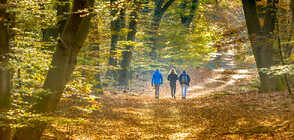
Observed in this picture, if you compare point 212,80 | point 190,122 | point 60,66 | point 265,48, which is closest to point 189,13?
point 212,80

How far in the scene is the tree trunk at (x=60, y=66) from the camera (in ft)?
17.3

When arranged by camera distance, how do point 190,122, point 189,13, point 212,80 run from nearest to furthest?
point 190,122 < point 189,13 < point 212,80

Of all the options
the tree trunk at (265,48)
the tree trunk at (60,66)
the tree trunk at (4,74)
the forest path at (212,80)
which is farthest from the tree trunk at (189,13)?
the tree trunk at (4,74)

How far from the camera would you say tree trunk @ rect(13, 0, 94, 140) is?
5.26 meters

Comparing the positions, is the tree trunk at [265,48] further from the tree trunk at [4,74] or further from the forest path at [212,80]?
the forest path at [212,80]

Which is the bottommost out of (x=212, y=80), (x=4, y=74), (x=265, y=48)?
(x=212, y=80)

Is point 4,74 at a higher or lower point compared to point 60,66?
lower

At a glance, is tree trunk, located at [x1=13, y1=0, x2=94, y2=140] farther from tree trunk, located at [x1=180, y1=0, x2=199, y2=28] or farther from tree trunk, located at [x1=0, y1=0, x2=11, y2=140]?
tree trunk, located at [x1=180, y1=0, x2=199, y2=28]

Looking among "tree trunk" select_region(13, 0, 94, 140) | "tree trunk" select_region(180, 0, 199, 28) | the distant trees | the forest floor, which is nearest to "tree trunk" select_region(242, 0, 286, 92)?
the distant trees

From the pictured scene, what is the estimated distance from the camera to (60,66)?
5340 mm

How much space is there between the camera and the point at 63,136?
7133 mm

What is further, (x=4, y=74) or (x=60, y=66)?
(x=60, y=66)

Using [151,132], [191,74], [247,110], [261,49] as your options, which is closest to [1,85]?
[151,132]

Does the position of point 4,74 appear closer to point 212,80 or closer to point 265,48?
point 265,48
